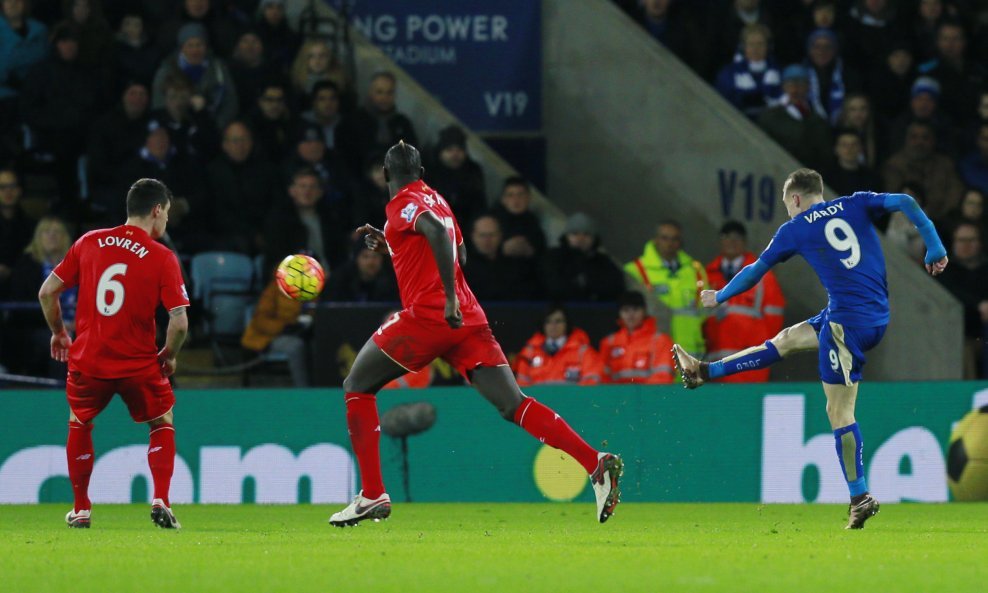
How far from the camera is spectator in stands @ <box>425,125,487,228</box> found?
17.7 meters

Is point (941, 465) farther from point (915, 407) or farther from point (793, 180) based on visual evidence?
point (793, 180)

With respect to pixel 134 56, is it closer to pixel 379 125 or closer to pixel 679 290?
pixel 379 125

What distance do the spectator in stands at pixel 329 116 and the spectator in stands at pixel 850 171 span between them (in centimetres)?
498

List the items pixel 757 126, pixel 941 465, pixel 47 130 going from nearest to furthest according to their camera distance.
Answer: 1. pixel 941 465
2. pixel 47 130
3. pixel 757 126

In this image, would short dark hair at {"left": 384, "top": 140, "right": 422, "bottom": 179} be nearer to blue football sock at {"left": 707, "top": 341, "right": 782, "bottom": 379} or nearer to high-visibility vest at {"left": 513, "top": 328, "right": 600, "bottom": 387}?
blue football sock at {"left": 707, "top": 341, "right": 782, "bottom": 379}

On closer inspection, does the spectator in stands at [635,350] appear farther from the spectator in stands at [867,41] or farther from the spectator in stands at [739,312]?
the spectator in stands at [867,41]

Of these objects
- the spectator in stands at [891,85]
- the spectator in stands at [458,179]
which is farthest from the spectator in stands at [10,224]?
the spectator in stands at [891,85]

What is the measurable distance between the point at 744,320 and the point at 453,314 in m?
7.05

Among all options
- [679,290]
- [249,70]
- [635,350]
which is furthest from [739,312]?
[249,70]

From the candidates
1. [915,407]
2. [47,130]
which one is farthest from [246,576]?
[47,130]

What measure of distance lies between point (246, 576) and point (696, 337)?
943 centimetres

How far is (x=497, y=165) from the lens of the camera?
19.1 m

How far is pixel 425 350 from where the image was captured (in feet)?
34.4

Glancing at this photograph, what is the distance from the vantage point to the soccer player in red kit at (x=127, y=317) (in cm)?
1081
